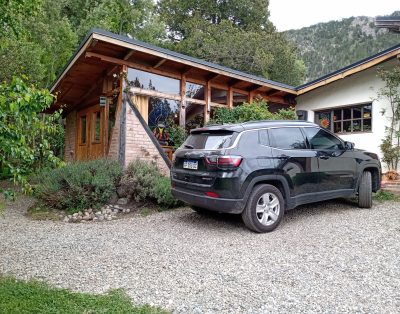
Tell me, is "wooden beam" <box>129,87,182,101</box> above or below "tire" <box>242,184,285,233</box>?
above

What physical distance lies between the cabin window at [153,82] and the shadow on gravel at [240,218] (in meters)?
4.46

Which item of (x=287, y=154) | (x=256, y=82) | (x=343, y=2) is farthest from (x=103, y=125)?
(x=343, y=2)

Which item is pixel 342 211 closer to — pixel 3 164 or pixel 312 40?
pixel 3 164

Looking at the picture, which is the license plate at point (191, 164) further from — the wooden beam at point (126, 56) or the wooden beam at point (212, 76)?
the wooden beam at point (212, 76)

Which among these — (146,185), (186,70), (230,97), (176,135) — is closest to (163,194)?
(146,185)

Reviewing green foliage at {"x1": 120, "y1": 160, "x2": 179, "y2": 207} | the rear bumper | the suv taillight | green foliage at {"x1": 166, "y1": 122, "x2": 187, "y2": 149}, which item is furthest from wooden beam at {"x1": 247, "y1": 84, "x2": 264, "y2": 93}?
the rear bumper

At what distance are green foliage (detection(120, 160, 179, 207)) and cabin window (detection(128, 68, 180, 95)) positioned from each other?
285 centimetres

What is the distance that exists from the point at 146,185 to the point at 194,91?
15.3 feet

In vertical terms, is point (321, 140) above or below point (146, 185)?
above

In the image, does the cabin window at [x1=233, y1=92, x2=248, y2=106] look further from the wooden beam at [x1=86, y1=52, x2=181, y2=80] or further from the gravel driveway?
the gravel driveway

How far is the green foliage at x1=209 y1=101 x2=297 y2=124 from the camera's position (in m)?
9.54

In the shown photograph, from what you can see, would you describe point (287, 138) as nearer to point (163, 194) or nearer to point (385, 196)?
point (163, 194)

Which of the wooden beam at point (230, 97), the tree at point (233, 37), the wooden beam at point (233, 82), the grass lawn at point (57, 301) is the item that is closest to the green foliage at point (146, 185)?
the grass lawn at point (57, 301)

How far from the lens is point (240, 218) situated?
19.6 ft
